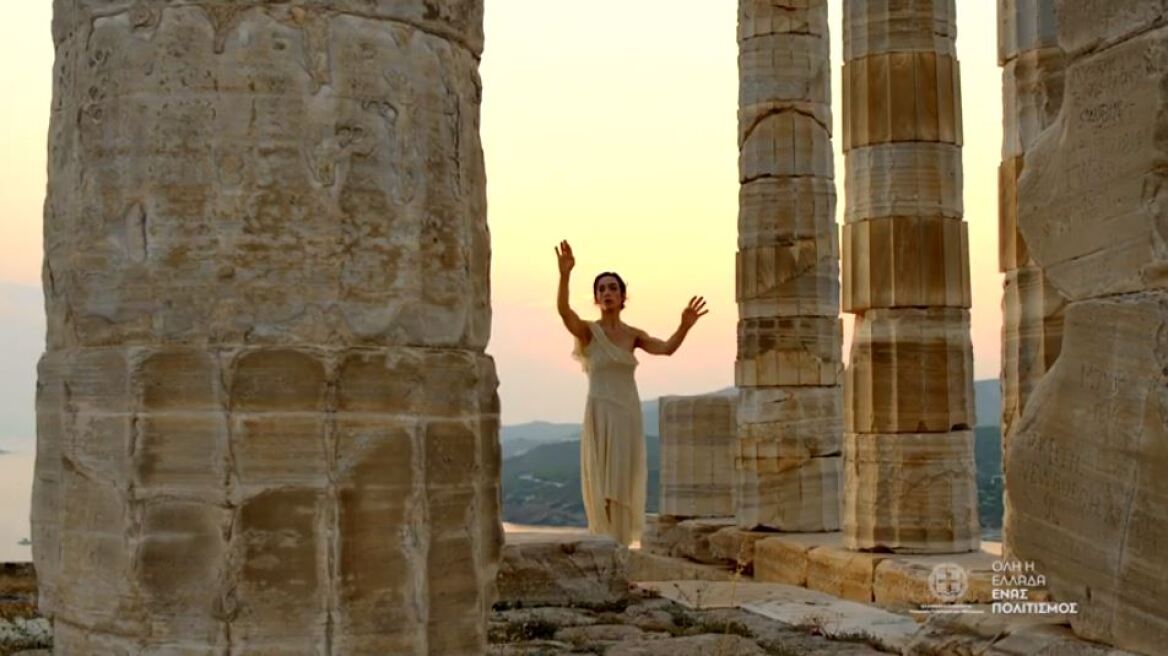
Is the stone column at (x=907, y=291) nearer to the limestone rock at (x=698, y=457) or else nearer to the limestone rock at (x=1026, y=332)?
the limestone rock at (x=1026, y=332)

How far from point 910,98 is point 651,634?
24.4 feet

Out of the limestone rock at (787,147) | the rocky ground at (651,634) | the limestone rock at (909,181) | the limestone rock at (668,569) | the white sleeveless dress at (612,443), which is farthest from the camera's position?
the limestone rock at (787,147)

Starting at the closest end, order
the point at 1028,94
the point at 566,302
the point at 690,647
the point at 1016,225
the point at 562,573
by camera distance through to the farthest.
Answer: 1. the point at 690,647
2. the point at 1016,225
3. the point at 562,573
4. the point at 1028,94
5. the point at 566,302

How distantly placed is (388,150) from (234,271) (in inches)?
20.6

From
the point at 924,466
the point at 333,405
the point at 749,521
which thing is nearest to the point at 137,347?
the point at 333,405

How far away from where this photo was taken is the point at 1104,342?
4.68 meters

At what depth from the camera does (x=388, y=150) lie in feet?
13.7

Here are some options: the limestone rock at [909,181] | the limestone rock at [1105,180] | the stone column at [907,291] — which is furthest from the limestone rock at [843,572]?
the limestone rock at [1105,180]

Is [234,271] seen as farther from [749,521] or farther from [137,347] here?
[749,521]

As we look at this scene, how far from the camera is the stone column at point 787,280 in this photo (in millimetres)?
16578

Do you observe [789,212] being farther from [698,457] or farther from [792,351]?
[698,457]

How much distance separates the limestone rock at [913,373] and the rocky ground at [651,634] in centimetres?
449

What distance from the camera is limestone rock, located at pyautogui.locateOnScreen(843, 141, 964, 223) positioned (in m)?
14.6

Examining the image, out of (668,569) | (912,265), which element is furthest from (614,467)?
(668,569)
